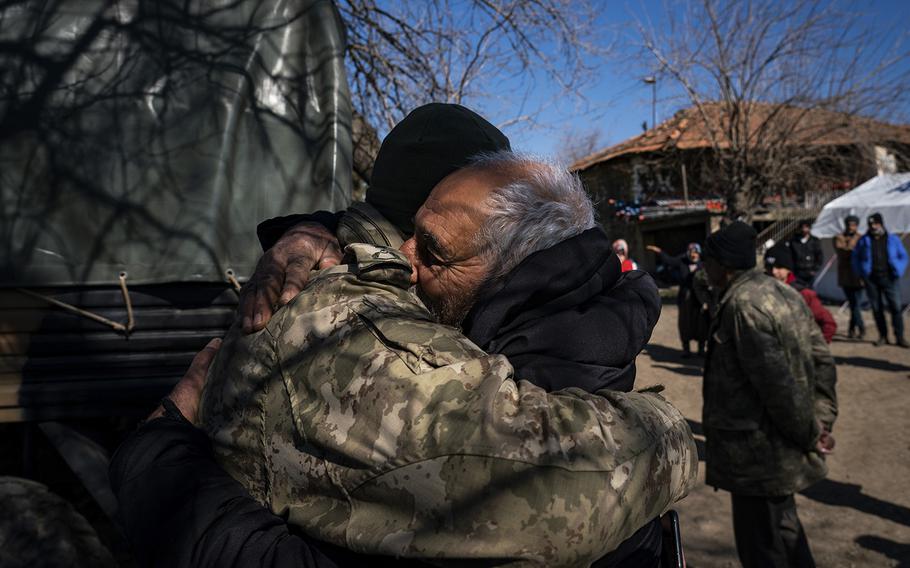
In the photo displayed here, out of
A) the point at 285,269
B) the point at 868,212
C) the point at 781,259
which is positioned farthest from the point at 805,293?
the point at 868,212

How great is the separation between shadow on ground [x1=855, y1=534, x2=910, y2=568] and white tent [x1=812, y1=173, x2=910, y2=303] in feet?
41.2

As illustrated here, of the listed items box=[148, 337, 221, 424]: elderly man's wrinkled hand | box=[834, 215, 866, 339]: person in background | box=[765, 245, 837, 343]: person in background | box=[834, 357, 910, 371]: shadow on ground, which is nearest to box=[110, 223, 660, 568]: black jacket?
box=[148, 337, 221, 424]: elderly man's wrinkled hand

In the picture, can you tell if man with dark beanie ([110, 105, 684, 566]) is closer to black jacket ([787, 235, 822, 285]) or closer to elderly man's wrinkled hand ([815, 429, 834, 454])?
elderly man's wrinkled hand ([815, 429, 834, 454])

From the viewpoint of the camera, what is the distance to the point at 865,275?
1067 cm

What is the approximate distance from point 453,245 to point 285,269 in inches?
17.9

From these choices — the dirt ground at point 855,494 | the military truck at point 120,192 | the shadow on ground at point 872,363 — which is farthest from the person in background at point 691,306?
the military truck at point 120,192

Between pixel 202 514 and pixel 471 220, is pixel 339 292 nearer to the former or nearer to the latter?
pixel 471 220

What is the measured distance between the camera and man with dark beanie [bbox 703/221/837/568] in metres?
3.42

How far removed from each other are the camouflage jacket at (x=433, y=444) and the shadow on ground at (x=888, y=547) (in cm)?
407

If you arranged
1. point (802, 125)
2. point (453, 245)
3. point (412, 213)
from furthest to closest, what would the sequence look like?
point (802, 125), point (412, 213), point (453, 245)

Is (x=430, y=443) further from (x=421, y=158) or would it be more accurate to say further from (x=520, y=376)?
(x=421, y=158)

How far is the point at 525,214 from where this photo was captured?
124 cm

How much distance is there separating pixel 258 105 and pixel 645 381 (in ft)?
25.4

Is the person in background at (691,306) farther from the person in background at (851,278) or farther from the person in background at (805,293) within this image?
the person in background at (805,293)
